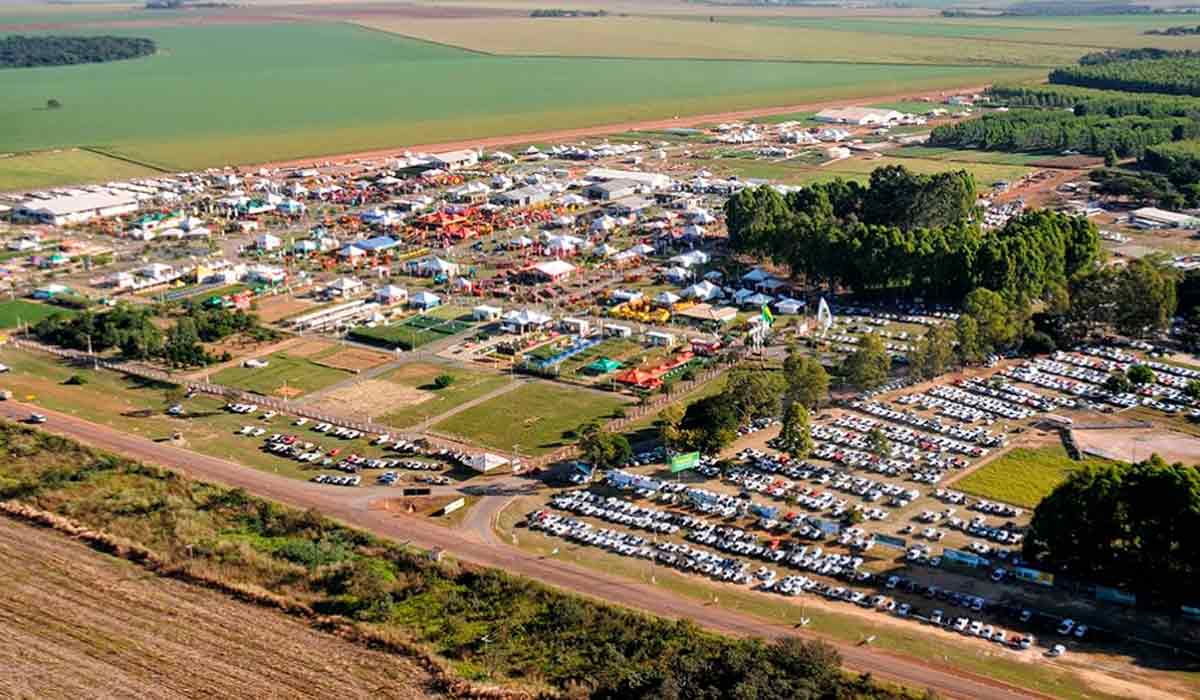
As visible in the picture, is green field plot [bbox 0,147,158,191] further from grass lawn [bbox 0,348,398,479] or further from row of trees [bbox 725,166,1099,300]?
row of trees [bbox 725,166,1099,300]

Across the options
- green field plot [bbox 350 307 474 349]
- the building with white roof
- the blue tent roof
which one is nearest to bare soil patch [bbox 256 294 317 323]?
green field plot [bbox 350 307 474 349]

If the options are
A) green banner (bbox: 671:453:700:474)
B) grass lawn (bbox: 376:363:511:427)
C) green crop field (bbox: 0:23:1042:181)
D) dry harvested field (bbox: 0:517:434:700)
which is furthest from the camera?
green crop field (bbox: 0:23:1042:181)

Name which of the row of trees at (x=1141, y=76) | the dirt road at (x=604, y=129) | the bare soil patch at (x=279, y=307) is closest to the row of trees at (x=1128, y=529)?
the bare soil patch at (x=279, y=307)

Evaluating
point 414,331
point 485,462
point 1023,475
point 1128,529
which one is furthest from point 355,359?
point 1128,529

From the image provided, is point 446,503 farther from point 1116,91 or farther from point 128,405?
point 1116,91

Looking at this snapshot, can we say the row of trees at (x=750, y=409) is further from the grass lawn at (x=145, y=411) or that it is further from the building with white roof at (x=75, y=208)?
the building with white roof at (x=75, y=208)
